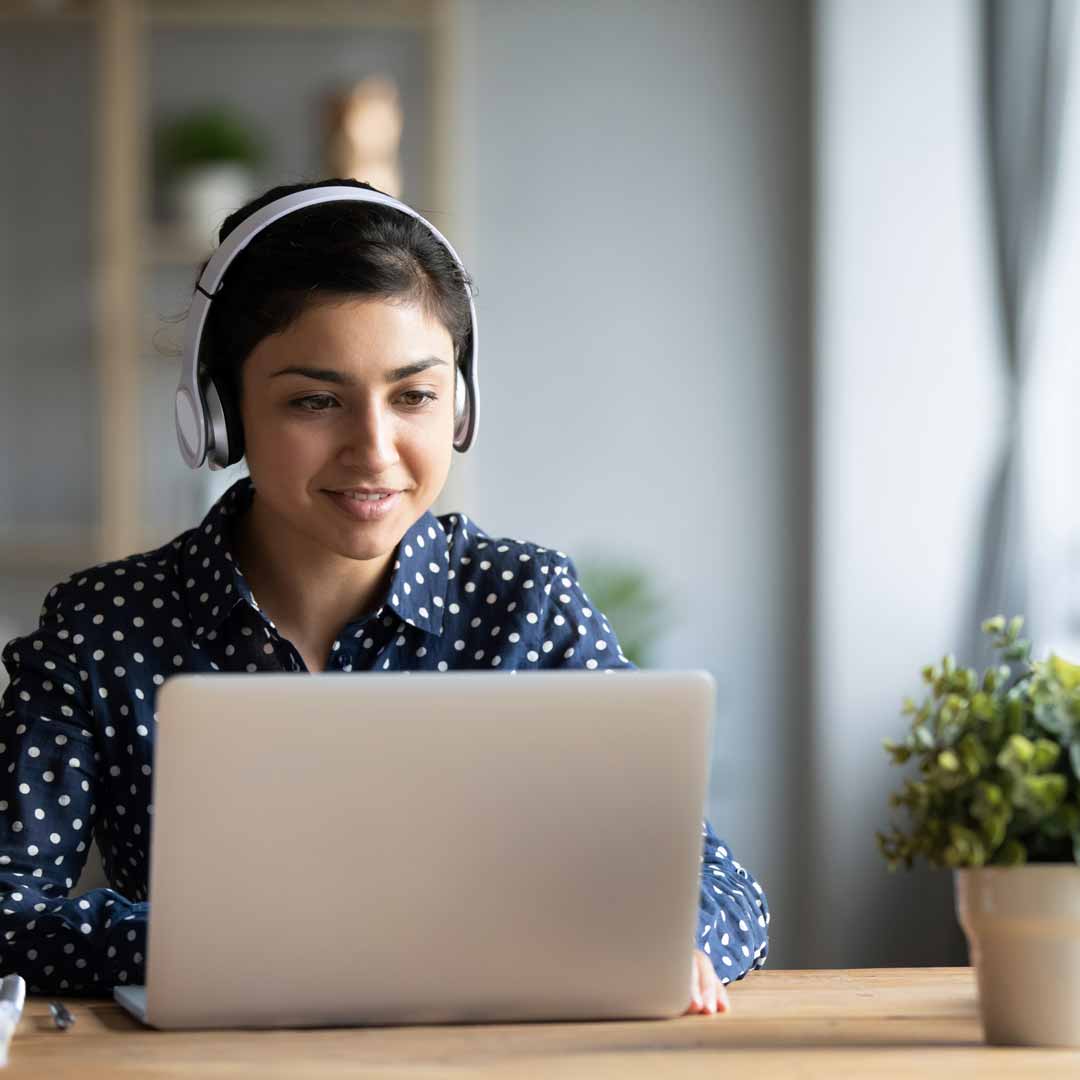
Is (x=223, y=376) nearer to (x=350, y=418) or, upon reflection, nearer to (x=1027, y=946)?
(x=350, y=418)

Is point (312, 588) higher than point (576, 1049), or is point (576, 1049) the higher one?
point (312, 588)

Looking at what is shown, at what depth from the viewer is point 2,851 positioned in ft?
4.80

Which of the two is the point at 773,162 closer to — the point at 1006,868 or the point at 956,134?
the point at 956,134

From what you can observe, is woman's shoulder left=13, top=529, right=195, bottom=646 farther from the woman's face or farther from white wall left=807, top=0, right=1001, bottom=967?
white wall left=807, top=0, right=1001, bottom=967

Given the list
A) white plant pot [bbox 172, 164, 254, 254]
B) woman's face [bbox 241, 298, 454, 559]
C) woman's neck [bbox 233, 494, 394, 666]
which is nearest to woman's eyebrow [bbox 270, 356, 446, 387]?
woman's face [bbox 241, 298, 454, 559]

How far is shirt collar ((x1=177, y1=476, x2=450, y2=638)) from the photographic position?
1649 millimetres

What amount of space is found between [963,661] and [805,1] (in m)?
1.67

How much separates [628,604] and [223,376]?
93.8 inches

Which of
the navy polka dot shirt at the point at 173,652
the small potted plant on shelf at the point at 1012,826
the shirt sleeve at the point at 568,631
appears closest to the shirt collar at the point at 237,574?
the navy polka dot shirt at the point at 173,652

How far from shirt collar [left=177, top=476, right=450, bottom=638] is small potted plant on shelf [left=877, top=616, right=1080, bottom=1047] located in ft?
2.36

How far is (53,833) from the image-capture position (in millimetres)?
1507

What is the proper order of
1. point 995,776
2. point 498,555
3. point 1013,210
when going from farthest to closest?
point 1013,210 → point 498,555 → point 995,776

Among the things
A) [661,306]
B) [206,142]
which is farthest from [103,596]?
[661,306]

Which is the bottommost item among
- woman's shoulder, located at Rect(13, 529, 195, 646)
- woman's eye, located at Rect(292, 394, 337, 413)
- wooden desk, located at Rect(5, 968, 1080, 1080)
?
wooden desk, located at Rect(5, 968, 1080, 1080)
